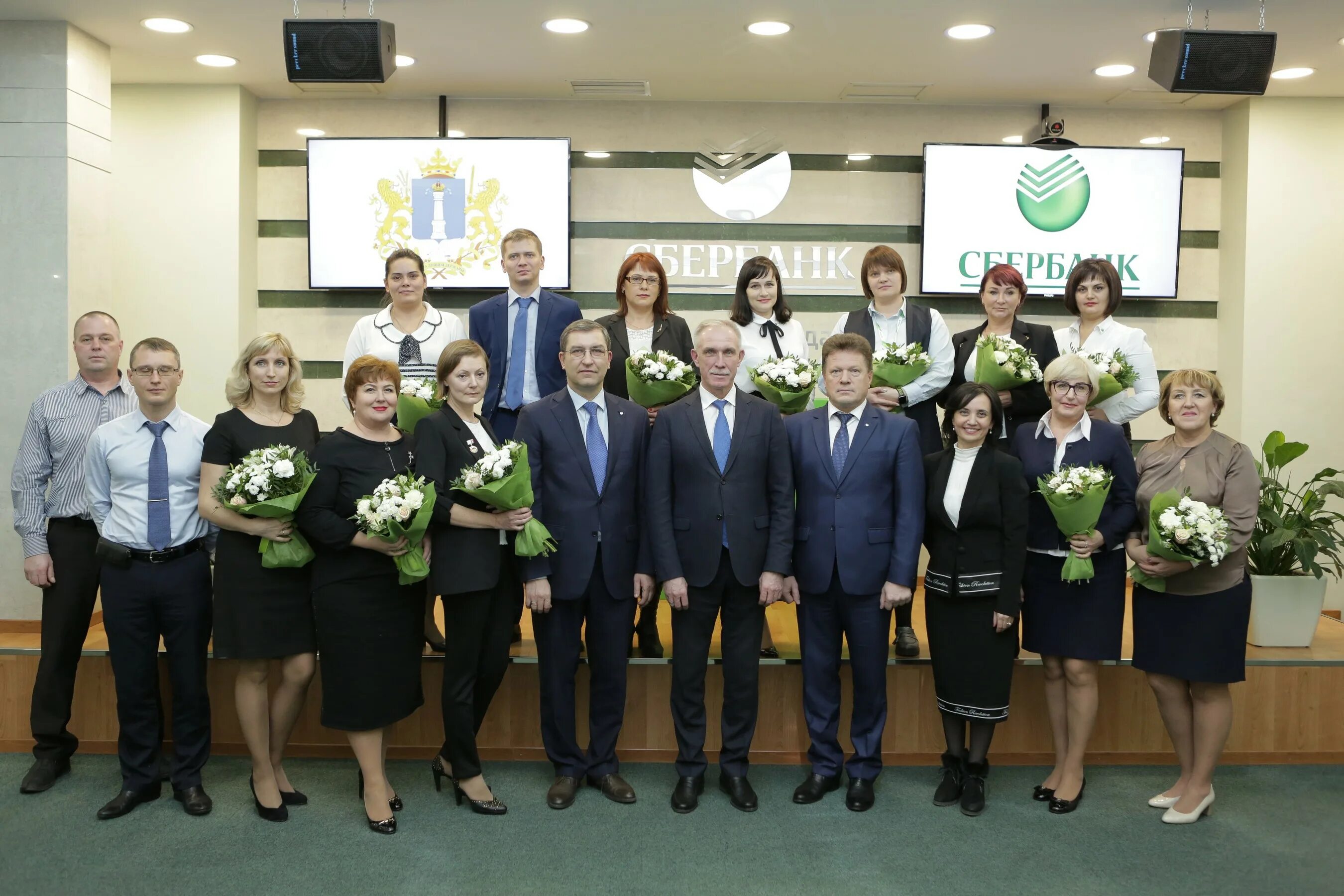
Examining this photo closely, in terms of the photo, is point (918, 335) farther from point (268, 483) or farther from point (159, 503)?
point (159, 503)

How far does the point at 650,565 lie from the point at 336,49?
296 cm

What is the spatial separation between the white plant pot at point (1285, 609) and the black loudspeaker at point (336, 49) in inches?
188

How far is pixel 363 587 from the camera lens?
3.88 metres

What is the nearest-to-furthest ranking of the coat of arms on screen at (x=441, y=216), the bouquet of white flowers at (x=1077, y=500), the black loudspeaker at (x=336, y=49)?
the bouquet of white flowers at (x=1077, y=500), the black loudspeaker at (x=336, y=49), the coat of arms on screen at (x=441, y=216)

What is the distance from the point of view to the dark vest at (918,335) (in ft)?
16.1

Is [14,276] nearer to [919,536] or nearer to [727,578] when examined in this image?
[727,578]

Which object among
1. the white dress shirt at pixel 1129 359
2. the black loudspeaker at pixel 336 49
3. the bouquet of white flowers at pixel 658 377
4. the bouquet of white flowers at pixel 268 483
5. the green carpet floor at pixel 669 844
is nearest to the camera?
the green carpet floor at pixel 669 844

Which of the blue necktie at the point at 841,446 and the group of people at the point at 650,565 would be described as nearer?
the group of people at the point at 650,565

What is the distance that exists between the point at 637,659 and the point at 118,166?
189 inches

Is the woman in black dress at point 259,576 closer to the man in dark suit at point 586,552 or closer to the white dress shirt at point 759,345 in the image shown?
the man in dark suit at point 586,552

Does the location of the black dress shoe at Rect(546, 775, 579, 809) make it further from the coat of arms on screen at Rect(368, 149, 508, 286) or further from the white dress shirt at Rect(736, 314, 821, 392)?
the coat of arms on screen at Rect(368, 149, 508, 286)

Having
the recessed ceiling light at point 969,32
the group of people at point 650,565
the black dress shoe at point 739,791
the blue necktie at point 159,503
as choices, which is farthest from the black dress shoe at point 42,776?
the recessed ceiling light at point 969,32

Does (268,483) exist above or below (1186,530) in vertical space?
above

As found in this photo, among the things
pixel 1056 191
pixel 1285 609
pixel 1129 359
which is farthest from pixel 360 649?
pixel 1056 191
